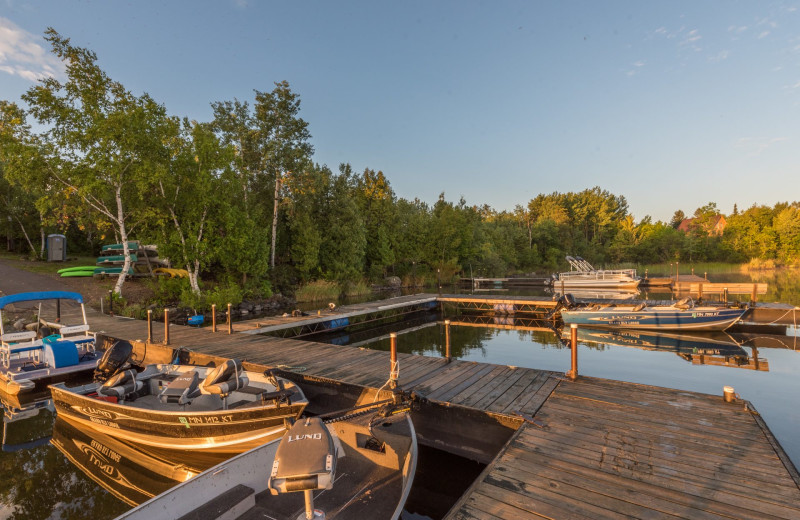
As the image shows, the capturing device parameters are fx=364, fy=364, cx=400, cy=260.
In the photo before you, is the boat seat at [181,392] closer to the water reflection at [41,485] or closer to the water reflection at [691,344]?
the water reflection at [41,485]

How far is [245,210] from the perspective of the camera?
86.8 ft

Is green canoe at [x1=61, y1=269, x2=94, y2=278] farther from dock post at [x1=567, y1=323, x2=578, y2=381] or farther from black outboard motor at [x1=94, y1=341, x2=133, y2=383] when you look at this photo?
dock post at [x1=567, y1=323, x2=578, y2=381]

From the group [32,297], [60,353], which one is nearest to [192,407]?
[60,353]

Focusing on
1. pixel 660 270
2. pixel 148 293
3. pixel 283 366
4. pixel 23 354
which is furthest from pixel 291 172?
pixel 660 270

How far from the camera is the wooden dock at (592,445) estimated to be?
3434 millimetres

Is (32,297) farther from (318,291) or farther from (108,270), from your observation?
(318,291)

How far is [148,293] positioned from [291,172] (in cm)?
1355

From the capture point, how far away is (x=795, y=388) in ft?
32.1

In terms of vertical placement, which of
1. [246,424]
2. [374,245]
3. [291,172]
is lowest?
[246,424]

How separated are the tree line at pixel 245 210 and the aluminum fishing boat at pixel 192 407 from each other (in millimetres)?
14819

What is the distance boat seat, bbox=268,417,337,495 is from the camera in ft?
9.46

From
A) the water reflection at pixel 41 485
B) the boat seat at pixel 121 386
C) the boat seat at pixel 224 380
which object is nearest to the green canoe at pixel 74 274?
the water reflection at pixel 41 485

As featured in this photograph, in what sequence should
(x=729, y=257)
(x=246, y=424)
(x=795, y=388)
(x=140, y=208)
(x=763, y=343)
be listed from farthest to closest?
(x=729, y=257), (x=140, y=208), (x=763, y=343), (x=795, y=388), (x=246, y=424)

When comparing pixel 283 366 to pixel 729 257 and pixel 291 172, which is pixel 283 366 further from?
pixel 729 257
